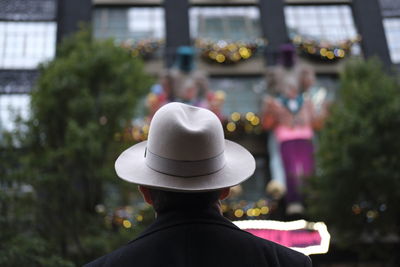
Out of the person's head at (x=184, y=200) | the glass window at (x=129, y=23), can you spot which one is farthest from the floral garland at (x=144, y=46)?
the person's head at (x=184, y=200)

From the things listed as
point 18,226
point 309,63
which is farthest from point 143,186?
point 309,63

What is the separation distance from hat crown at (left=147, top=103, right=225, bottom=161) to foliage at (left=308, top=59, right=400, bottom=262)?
486 inches

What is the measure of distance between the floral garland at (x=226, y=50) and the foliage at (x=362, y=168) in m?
5.50

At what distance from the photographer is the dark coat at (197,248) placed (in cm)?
202

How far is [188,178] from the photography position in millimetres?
2199

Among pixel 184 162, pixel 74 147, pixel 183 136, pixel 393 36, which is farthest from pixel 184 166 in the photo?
pixel 393 36

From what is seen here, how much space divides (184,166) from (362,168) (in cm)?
1277

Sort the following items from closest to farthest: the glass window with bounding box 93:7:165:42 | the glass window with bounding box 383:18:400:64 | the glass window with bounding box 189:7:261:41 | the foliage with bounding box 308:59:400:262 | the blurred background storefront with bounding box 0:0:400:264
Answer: the foliage with bounding box 308:59:400:262
the blurred background storefront with bounding box 0:0:400:264
the glass window with bounding box 93:7:165:42
the glass window with bounding box 189:7:261:41
the glass window with bounding box 383:18:400:64

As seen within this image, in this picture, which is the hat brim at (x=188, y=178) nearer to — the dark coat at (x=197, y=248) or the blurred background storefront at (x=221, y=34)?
the dark coat at (x=197, y=248)

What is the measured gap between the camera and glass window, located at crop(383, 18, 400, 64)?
21.6 metres

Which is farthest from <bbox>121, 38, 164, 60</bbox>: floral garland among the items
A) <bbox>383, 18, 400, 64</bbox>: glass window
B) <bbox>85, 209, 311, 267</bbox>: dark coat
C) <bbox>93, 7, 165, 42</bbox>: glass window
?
<bbox>85, 209, 311, 267</bbox>: dark coat

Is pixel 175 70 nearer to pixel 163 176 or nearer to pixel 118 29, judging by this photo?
pixel 118 29

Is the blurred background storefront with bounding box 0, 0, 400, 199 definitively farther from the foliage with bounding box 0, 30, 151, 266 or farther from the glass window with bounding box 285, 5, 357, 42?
the foliage with bounding box 0, 30, 151, 266

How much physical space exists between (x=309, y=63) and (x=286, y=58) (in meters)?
2.81
